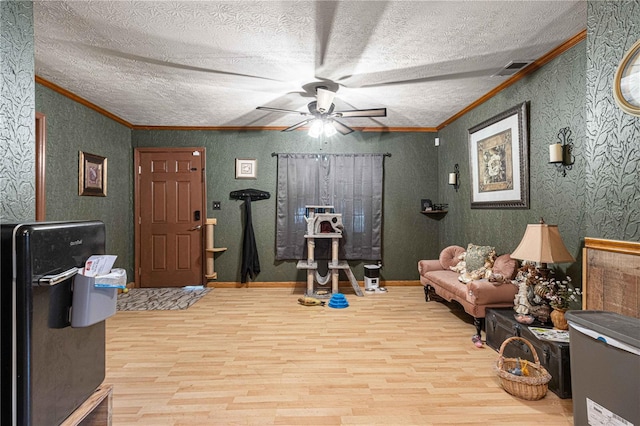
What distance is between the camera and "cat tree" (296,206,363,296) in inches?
176

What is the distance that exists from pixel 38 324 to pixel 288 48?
8.18ft

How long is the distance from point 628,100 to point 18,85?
3186 mm

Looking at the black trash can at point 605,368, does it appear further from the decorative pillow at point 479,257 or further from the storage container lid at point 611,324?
the decorative pillow at point 479,257

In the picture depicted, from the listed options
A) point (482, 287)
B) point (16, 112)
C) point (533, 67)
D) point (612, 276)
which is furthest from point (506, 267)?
point (16, 112)

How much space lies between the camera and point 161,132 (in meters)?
5.07

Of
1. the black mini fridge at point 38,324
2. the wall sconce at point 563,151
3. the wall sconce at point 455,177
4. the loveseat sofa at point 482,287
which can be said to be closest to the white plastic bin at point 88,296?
the black mini fridge at point 38,324

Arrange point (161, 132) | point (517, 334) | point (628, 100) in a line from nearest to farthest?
point (628, 100), point (517, 334), point (161, 132)

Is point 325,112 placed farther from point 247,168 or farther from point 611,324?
point 611,324

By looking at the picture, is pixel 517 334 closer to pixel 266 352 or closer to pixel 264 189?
pixel 266 352

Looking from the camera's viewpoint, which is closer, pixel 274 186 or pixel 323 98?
pixel 323 98

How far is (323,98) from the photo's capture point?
325 centimetres

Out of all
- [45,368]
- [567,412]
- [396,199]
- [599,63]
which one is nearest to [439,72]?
[599,63]

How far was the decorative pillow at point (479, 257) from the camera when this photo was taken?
3425 mm

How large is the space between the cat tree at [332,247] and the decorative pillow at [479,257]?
1584 mm
